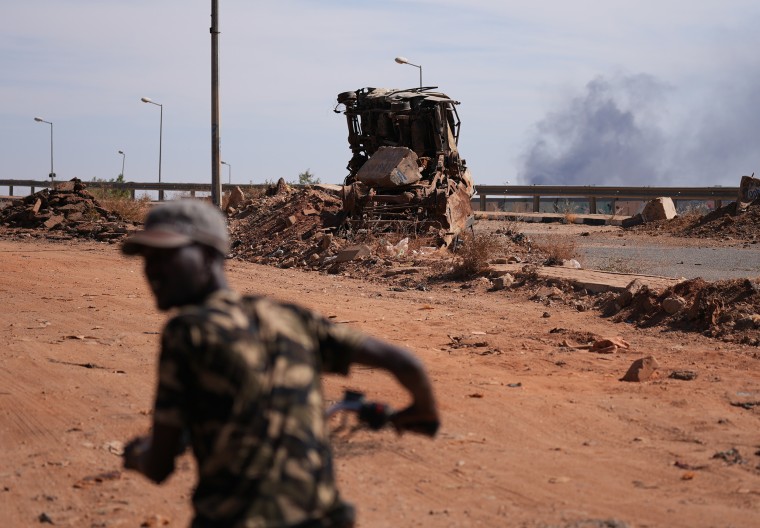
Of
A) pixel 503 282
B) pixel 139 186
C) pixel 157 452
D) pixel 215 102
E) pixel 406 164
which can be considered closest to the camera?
pixel 157 452

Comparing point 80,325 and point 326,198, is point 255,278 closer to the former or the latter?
point 80,325

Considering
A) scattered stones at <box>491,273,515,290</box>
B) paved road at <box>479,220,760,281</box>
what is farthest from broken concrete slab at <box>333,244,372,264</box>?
scattered stones at <box>491,273,515,290</box>

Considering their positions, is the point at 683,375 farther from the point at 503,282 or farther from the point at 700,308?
the point at 503,282

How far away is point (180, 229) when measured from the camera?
3.08 metres

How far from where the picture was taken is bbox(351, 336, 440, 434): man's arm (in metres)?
3.27

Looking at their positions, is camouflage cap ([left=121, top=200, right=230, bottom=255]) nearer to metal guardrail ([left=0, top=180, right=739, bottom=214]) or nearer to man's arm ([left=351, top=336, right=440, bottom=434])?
man's arm ([left=351, top=336, right=440, bottom=434])

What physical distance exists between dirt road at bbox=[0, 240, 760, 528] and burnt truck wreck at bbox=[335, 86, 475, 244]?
8646 millimetres

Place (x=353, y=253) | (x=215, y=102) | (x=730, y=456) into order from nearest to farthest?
(x=730, y=456), (x=353, y=253), (x=215, y=102)

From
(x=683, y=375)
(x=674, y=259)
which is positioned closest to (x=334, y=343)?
(x=683, y=375)

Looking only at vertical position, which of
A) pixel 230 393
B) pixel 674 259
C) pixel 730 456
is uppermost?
pixel 230 393

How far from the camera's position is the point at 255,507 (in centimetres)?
298

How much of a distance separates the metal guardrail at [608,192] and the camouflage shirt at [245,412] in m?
33.1

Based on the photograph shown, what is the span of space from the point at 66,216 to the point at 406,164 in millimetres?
11354

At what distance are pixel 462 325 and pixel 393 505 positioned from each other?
7495 millimetres
